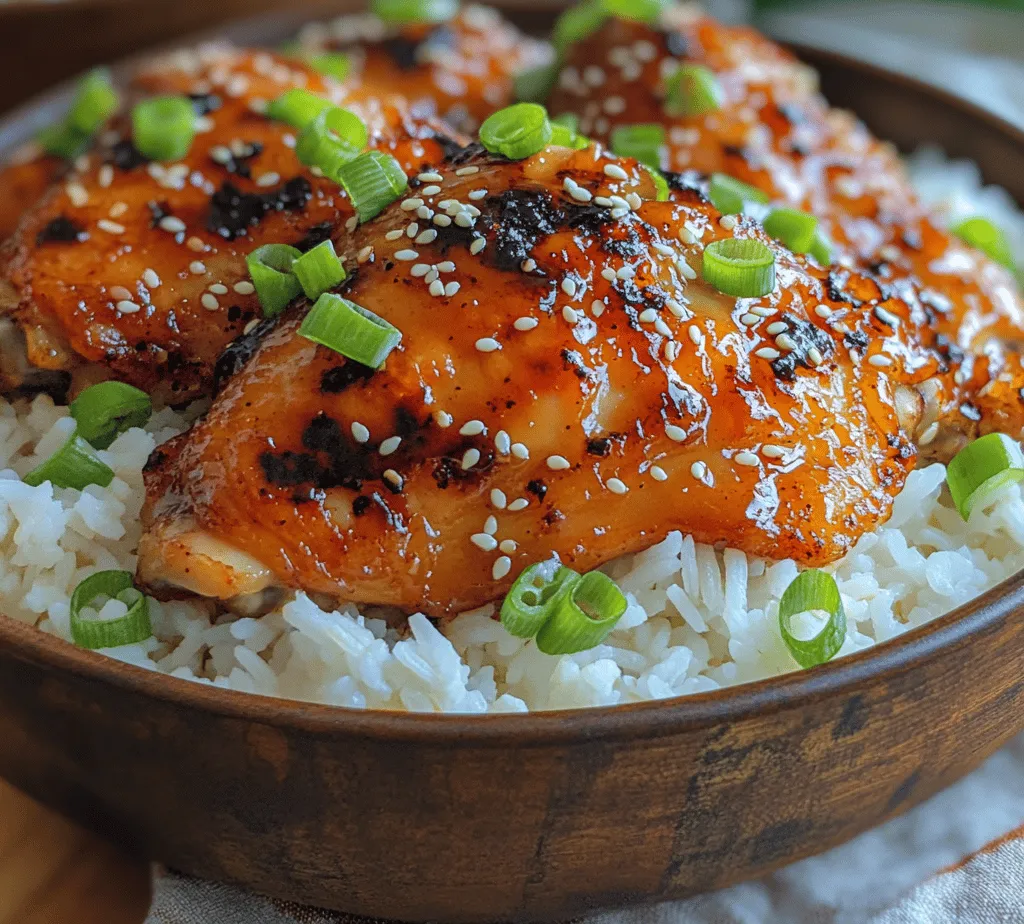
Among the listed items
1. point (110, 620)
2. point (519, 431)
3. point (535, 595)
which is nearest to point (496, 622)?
point (535, 595)

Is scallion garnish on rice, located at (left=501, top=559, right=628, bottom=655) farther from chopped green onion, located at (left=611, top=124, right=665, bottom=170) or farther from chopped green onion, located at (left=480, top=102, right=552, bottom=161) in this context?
chopped green onion, located at (left=611, top=124, right=665, bottom=170)

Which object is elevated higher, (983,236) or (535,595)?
(983,236)

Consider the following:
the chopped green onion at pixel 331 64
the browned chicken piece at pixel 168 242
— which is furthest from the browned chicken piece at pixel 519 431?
the chopped green onion at pixel 331 64

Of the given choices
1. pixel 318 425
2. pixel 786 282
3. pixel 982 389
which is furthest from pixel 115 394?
pixel 982 389

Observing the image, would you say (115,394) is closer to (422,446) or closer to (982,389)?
(422,446)

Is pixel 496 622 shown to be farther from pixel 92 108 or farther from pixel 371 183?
pixel 92 108

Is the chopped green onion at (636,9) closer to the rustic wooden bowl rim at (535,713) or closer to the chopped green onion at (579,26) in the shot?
the chopped green onion at (579,26)

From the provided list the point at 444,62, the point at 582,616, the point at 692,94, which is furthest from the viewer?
the point at 444,62
